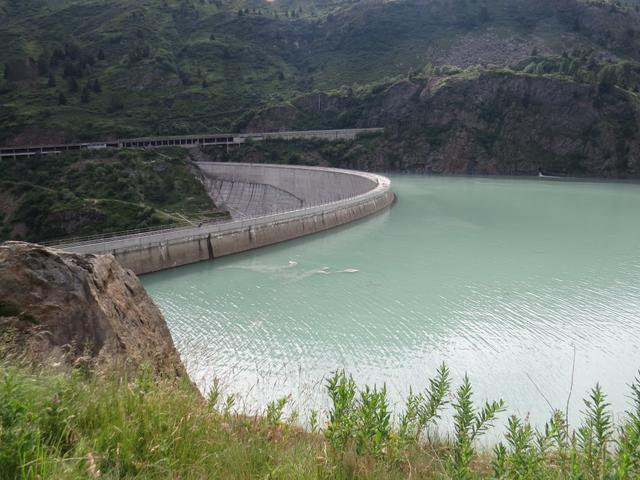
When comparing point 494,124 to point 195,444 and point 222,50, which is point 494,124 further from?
point 195,444

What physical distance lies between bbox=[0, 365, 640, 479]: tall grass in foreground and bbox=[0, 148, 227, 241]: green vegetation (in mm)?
43367

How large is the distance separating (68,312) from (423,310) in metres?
14.2

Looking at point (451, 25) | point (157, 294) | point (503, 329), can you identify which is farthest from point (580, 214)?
point (451, 25)

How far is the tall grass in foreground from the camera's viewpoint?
369 centimetres

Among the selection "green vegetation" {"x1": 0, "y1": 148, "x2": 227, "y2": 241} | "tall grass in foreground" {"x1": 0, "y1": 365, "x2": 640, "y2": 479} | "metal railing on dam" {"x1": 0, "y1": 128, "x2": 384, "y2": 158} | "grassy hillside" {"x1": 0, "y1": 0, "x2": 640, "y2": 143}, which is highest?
"grassy hillside" {"x1": 0, "y1": 0, "x2": 640, "y2": 143}

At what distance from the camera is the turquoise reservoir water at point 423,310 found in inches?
542

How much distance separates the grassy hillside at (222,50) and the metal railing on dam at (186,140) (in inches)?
195

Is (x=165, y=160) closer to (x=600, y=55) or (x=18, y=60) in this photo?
(x=18, y=60)

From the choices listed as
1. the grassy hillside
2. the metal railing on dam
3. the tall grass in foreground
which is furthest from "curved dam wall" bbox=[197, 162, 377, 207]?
the tall grass in foreground

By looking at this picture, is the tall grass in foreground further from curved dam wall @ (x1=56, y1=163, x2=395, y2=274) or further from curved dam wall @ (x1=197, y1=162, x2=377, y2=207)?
curved dam wall @ (x1=197, y1=162, x2=377, y2=207)

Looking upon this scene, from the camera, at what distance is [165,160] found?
6775 centimetres

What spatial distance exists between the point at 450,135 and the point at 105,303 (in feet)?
266

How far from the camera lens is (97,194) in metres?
58.3

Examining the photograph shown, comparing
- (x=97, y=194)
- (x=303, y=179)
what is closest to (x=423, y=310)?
(x=303, y=179)
